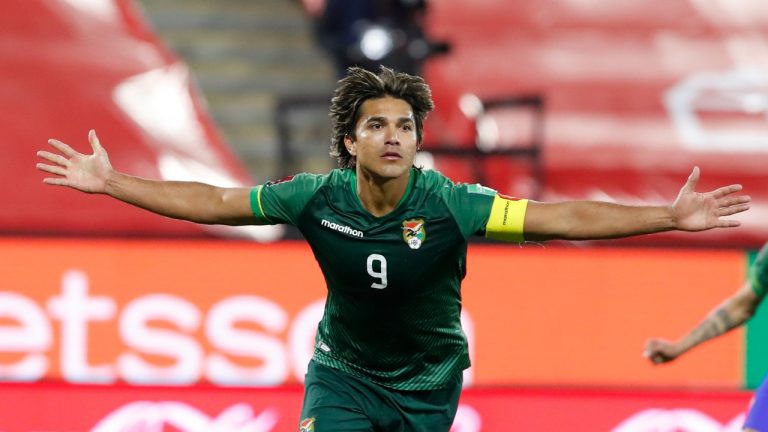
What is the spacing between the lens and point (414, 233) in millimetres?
4492

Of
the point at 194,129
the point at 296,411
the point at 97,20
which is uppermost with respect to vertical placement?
the point at 97,20

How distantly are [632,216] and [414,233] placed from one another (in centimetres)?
71

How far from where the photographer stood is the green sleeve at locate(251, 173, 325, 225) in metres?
4.60

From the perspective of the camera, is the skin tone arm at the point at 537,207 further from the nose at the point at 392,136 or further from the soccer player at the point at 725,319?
the soccer player at the point at 725,319

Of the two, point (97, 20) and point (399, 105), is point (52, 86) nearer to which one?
point (97, 20)

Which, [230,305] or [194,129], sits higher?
[194,129]

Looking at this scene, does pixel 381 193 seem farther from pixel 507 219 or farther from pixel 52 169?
pixel 52 169

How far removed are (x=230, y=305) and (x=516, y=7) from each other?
304 cm

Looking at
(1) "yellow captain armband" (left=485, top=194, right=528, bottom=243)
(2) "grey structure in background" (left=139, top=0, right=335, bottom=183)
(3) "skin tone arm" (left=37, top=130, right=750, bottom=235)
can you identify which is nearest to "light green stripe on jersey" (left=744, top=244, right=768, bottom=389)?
(2) "grey structure in background" (left=139, top=0, right=335, bottom=183)

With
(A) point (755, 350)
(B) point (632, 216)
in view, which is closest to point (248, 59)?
(A) point (755, 350)

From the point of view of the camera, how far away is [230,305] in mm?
7570

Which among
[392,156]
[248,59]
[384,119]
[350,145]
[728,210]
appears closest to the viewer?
[728,210]

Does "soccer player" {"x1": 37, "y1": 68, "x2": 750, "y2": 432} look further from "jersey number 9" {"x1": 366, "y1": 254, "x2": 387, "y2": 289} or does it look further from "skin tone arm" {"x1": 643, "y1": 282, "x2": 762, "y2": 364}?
"skin tone arm" {"x1": 643, "y1": 282, "x2": 762, "y2": 364}

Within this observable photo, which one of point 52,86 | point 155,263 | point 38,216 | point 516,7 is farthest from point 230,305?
point 516,7
